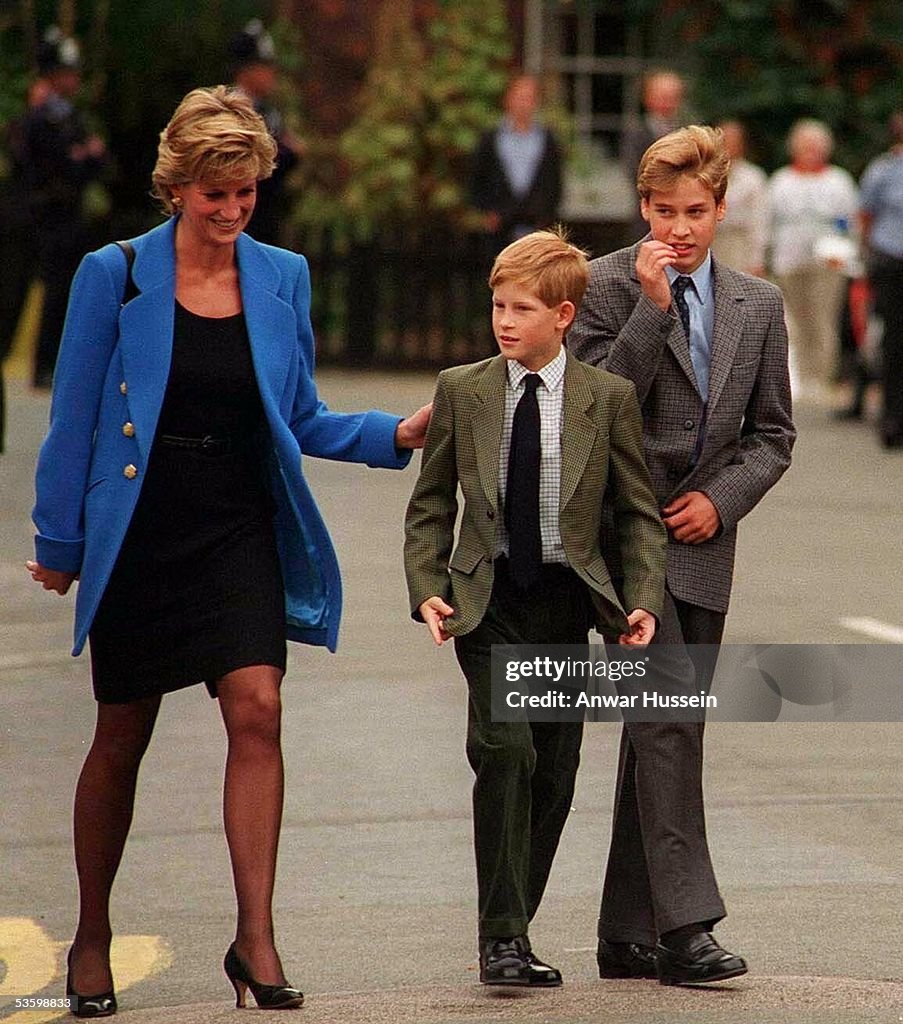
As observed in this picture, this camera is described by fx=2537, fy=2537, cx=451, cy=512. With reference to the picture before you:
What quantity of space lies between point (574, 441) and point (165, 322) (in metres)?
0.83

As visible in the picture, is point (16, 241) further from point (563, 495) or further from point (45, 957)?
point (563, 495)

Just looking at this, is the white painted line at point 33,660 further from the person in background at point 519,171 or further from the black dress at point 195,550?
the person in background at point 519,171

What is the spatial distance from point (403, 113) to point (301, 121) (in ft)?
3.87

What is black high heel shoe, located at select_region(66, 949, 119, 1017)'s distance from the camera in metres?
4.95

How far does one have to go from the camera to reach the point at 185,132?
489cm

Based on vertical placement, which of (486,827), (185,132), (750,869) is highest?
(185,132)

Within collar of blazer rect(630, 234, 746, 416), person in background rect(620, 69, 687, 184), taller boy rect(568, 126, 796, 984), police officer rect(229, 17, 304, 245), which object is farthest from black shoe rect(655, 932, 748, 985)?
person in background rect(620, 69, 687, 184)

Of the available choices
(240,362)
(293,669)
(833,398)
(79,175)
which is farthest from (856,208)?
(240,362)

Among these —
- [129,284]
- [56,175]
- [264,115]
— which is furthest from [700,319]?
[56,175]

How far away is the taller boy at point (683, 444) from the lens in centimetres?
488

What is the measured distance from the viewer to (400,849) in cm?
640

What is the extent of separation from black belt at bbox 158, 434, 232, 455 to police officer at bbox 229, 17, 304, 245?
8187 millimetres

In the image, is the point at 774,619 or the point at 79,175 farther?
the point at 79,175

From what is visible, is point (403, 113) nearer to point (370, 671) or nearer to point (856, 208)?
point (856, 208)
